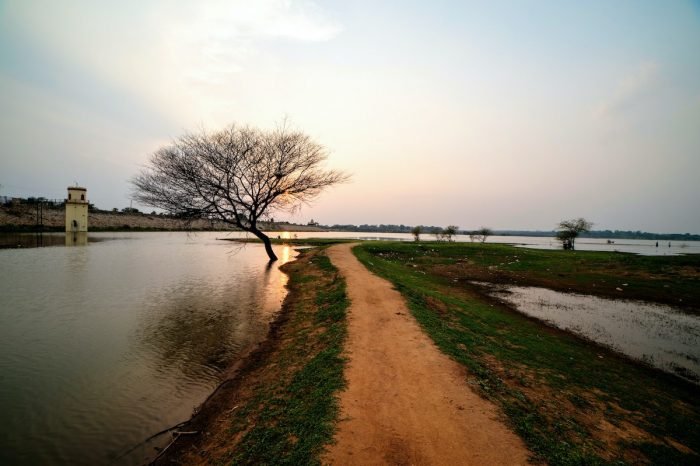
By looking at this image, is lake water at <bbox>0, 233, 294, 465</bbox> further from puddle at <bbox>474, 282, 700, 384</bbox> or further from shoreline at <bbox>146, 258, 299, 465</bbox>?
puddle at <bbox>474, 282, 700, 384</bbox>

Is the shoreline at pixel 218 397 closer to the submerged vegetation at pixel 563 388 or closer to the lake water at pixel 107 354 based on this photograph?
the lake water at pixel 107 354

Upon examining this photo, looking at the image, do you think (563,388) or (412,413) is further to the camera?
(563,388)

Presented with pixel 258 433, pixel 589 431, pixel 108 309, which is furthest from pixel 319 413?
pixel 108 309

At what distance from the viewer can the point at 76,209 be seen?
69.1 metres

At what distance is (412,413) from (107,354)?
8787mm

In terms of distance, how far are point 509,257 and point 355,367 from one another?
34239 mm

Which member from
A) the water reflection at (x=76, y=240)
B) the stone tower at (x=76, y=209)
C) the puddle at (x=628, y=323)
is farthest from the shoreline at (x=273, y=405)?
the stone tower at (x=76, y=209)

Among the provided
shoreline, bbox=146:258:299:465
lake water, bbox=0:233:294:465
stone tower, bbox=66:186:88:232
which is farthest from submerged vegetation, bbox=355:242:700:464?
stone tower, bbox=66:186:88:232

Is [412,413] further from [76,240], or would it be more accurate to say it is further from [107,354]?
[76,240]

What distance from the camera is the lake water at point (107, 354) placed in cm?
554

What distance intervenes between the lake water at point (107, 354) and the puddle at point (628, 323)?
13.8 metres

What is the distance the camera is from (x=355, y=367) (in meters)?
7.24

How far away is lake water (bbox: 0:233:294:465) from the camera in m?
5.54

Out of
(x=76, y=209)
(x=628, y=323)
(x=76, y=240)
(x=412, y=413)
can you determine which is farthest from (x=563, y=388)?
(x=76, y=209)
